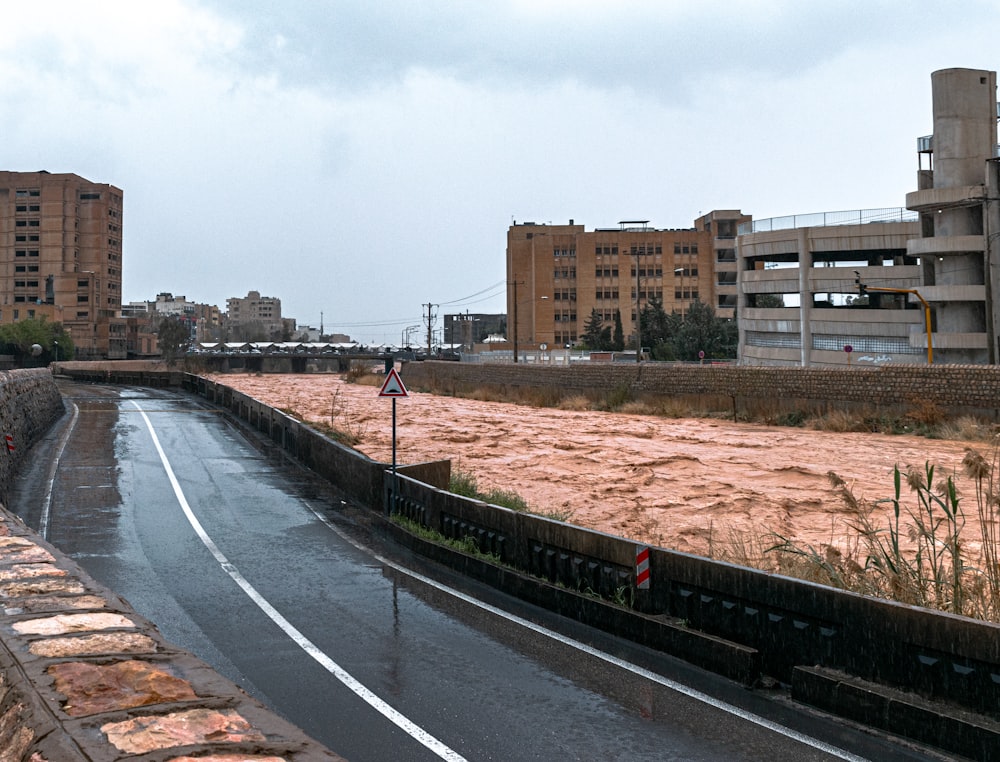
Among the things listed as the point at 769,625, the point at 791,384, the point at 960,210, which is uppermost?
the point at 960,210

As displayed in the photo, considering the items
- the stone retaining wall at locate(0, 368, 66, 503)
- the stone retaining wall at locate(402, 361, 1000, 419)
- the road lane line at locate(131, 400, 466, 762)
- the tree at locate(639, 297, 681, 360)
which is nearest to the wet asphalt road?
the road lane line at locate(131, 400, 466, 762)

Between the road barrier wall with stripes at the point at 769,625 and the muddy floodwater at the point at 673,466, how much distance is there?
105 inches

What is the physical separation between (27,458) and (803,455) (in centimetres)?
2356

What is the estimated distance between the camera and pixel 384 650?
9906mm

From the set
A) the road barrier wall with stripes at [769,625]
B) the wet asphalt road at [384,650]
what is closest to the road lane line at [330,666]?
the wet asphalt road at [384,650]

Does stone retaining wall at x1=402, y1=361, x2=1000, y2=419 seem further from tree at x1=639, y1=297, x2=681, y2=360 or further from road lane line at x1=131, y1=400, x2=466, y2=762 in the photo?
tree at x1=639, y1=297, x2=681, y2=360

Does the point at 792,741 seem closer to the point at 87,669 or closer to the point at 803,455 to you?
the point at 87,669

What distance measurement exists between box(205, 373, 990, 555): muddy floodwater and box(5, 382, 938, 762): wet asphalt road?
4.20 meters

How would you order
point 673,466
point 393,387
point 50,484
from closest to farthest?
point 393,387, point 50,484, point 673,466

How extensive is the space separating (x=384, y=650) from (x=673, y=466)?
62.1 feet

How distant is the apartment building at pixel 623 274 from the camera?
470 ft

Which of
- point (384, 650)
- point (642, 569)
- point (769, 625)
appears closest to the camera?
point (769, 625)

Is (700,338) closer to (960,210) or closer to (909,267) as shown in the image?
(909,267)

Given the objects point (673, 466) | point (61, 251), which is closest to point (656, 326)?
point (673, 466)
